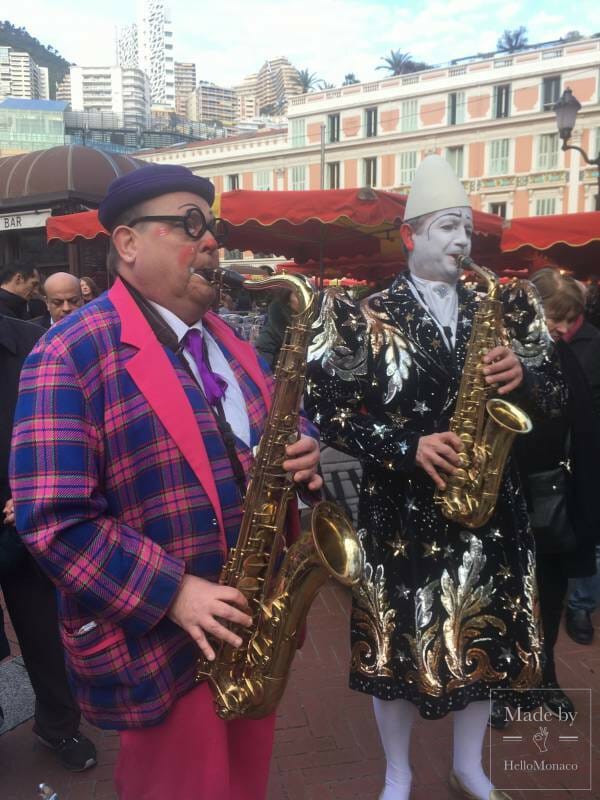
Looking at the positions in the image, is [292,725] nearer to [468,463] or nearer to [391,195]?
[468,463]

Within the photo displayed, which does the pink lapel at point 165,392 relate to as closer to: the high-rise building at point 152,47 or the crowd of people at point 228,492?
the crowd of people at point 228,492

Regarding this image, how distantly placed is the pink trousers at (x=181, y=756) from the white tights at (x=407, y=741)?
2.95ft

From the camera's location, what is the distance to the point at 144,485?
169cm

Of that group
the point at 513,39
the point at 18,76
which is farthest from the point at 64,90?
the point at 513,39

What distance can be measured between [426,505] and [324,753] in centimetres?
149

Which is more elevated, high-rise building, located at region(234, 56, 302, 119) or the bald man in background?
high-rise building, located at region(234, 56, 302, 119)

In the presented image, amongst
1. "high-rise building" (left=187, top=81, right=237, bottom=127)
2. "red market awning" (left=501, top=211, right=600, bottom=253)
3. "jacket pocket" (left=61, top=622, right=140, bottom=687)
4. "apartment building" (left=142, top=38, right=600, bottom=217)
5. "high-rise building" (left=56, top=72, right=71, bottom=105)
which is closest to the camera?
"jacket pocket" (left=61, top=622, right=140, bottom=687)

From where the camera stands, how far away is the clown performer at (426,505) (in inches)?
89.5

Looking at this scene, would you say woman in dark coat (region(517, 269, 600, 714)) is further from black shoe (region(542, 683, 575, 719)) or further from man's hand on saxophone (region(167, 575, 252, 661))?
man's hand on saxophone (region(167, 575, 252, 661))

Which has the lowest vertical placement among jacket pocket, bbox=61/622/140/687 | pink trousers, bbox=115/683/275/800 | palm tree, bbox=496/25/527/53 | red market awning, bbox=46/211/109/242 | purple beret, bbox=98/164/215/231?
pink trousers, bbox=115/683/275/800

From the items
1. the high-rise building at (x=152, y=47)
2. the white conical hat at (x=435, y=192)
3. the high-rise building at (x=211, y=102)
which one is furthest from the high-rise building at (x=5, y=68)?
the white conical hat at (x=435, y=192)

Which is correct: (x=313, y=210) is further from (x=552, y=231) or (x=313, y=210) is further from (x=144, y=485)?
(x=144, y=485)

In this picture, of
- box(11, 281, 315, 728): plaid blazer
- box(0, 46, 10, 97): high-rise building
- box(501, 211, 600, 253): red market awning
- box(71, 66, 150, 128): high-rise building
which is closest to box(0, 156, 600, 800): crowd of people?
box(11, 281, 315, 728): plaid blazer

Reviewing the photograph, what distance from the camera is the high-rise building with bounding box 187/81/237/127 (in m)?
134
